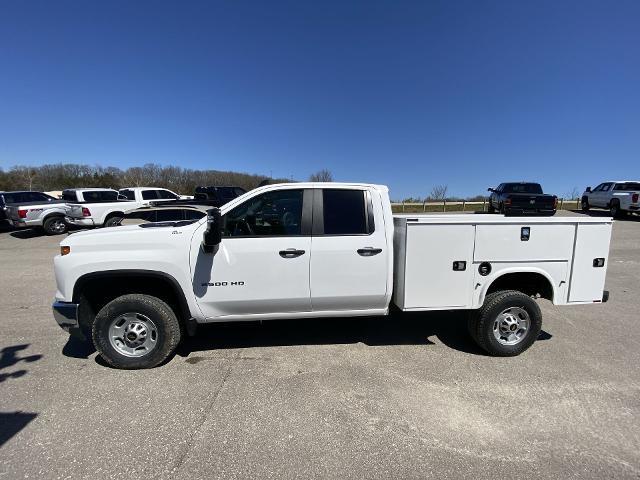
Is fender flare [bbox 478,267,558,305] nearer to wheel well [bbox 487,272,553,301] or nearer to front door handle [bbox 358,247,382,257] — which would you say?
wheel well [bbox 487,272,553,301]

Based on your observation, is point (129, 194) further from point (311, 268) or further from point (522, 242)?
point (522, 242)

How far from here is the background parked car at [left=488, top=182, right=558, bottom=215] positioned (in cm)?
1507

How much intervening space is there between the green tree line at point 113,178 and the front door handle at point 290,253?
57059mm

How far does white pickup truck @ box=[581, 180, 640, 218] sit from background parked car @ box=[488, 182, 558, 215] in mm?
4335

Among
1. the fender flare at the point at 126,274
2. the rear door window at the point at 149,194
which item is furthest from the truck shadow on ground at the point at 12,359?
the rear door window at the point at 149,194

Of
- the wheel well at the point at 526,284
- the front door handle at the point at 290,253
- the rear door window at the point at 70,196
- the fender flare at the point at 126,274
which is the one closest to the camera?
the fender flare at the point at 126,274

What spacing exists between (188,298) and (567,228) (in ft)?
13.6

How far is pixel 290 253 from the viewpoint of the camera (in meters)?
3.75

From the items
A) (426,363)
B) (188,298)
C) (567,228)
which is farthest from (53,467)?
(567,228)

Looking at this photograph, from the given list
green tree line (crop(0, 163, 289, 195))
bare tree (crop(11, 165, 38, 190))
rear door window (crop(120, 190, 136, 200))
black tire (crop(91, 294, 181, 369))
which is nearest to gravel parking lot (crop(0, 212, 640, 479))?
black tire (crop(91, 294, 181, 369))

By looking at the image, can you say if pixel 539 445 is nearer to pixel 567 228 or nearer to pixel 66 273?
pixel 567 228

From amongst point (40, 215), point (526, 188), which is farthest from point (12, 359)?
point (526, 188)

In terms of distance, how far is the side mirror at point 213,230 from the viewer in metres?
3.40

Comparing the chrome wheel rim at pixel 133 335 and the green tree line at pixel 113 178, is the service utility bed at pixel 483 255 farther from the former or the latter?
the green tree line at pixel 113 178
